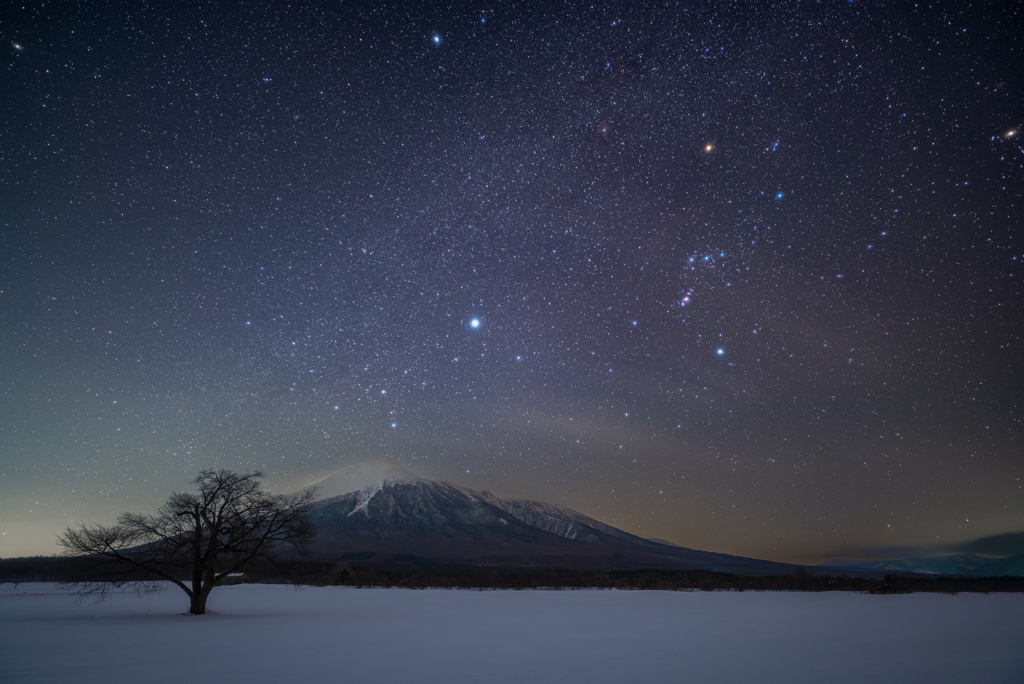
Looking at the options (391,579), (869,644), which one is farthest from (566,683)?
(391,579)

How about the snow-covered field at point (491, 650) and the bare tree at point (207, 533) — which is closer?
the snow-covered field at point (491, 650)

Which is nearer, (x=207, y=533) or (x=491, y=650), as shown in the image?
(x=491, y=650)

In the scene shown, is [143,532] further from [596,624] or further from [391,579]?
[391,579]

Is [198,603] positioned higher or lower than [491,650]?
lower

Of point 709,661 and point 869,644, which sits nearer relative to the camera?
point 709,661

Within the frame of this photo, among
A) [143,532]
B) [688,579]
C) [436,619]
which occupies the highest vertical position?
[143,532]

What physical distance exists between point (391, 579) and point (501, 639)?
87.0 meters

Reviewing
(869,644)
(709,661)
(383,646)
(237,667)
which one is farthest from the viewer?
(869,644)

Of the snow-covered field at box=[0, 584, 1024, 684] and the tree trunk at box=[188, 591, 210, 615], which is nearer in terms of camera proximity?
the snow-covered field at box=[0, 584, 1024, 684]

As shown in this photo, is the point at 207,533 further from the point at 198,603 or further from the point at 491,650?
the point at 491,650

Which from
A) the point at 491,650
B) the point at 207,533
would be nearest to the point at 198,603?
the point at 207,533

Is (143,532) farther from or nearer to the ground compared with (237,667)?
farther from the ground

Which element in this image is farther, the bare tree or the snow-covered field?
the bare tree

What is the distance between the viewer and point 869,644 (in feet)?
67.2
